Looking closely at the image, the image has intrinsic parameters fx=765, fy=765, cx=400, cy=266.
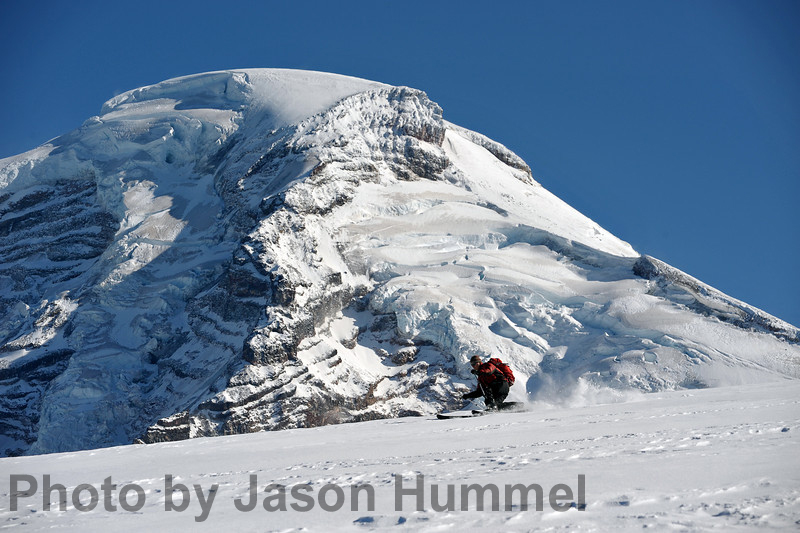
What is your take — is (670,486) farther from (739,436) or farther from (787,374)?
(787,374)

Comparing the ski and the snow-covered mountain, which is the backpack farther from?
the snow-covered mountain

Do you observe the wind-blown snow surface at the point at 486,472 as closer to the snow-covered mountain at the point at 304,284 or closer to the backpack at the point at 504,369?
the backpack at the point at 504,369

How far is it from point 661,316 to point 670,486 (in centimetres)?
7180

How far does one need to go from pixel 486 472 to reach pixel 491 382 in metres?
12.7

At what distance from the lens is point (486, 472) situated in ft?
38.9

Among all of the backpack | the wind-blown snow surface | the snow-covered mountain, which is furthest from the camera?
the snow-covered mountain

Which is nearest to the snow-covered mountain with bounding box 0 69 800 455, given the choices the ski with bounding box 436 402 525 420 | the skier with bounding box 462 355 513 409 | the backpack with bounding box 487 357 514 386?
the ski with bounding box 436 402 525 420

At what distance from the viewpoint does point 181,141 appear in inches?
4825

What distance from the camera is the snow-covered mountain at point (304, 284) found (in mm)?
77188

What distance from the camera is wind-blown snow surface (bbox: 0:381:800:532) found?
29.6ft

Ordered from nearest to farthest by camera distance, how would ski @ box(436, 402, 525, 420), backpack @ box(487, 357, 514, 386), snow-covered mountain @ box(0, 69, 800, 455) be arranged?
ski @ box(436, 402, 525, 420) < backpack @ box(487, 357, 514, 386) < snow-covered mountain @ box(0, 69, 800, 455)

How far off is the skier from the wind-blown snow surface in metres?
4.95

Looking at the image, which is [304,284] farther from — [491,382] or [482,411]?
[482,411]

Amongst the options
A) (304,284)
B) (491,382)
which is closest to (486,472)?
(491,382)
